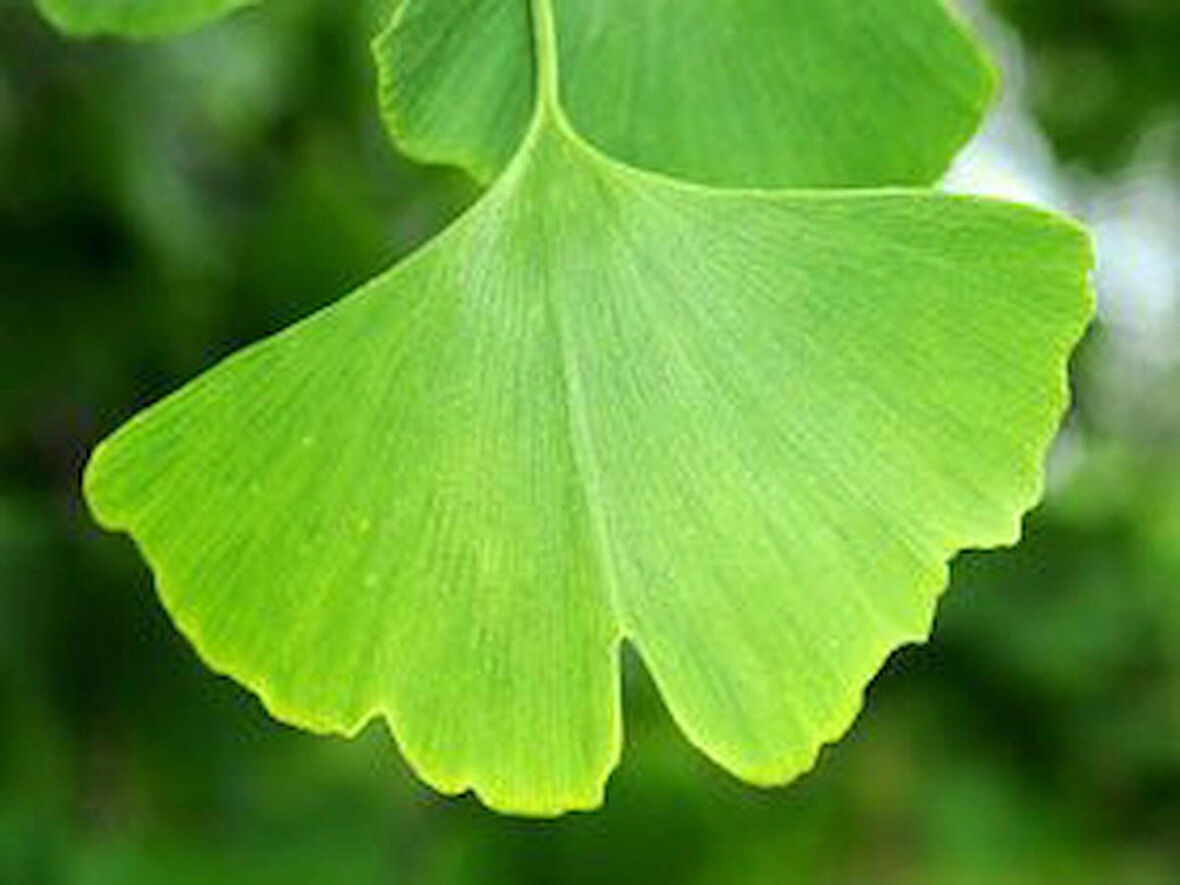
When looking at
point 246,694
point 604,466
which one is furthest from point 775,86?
point 246,694

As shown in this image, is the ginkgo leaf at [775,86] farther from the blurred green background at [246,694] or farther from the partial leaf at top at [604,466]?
the blurred green background at [246,694]

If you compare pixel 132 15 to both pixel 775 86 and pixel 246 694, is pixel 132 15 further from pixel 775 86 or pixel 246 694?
pixel 246 694

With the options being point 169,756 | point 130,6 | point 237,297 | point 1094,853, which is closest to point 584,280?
point 130,6

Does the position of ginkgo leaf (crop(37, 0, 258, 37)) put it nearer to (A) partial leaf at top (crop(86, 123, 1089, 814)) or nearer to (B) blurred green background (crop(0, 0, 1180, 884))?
(A) partial leaf at top (crop(86, 123, 1089, 814))

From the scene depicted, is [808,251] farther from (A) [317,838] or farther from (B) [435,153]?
(A) [317,838]

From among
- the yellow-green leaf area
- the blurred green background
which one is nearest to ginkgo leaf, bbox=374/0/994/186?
the yellow-green leaf area
